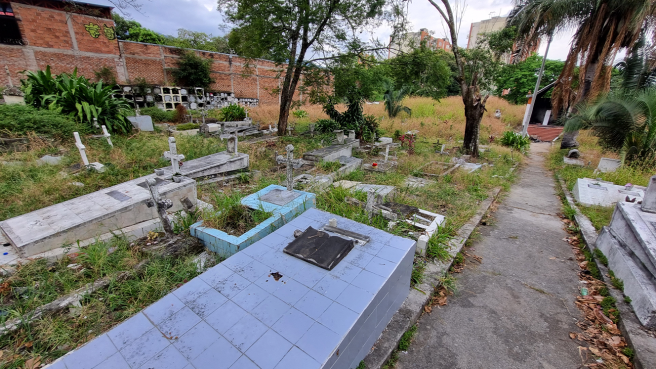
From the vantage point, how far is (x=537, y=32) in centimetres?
1016

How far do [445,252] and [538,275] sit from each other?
1.26m

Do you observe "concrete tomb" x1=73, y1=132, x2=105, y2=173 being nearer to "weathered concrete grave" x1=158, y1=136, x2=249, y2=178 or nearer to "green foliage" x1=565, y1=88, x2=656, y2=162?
"weathered concrete grave" x1=158, y1=136, x2=249, y2=178

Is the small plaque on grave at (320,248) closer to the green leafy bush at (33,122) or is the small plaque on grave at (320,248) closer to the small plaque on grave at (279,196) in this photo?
the small plaque on grave at (279,196)

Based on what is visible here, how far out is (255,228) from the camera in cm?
303

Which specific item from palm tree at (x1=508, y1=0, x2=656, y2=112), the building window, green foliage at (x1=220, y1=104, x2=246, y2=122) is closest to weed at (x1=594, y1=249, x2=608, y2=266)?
palm tree at (x1=508, y1=0, x2=656, y2=112)

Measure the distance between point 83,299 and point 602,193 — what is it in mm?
8606

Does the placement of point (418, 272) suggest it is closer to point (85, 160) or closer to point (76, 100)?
point (85, 160)

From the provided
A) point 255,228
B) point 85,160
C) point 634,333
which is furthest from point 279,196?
point 85,160

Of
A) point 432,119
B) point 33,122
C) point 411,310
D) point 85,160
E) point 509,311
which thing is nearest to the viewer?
point 411,310

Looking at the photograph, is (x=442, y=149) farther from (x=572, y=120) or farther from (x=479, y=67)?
(x=572, y=120)

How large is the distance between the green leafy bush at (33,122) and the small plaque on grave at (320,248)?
806 cm

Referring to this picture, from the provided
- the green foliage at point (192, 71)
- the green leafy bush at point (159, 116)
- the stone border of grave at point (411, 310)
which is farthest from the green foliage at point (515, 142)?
the green foliage at point (192, 71)

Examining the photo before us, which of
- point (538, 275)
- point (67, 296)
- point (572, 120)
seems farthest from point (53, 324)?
point (572, 120)

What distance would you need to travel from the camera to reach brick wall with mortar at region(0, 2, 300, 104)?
45.2 ft
